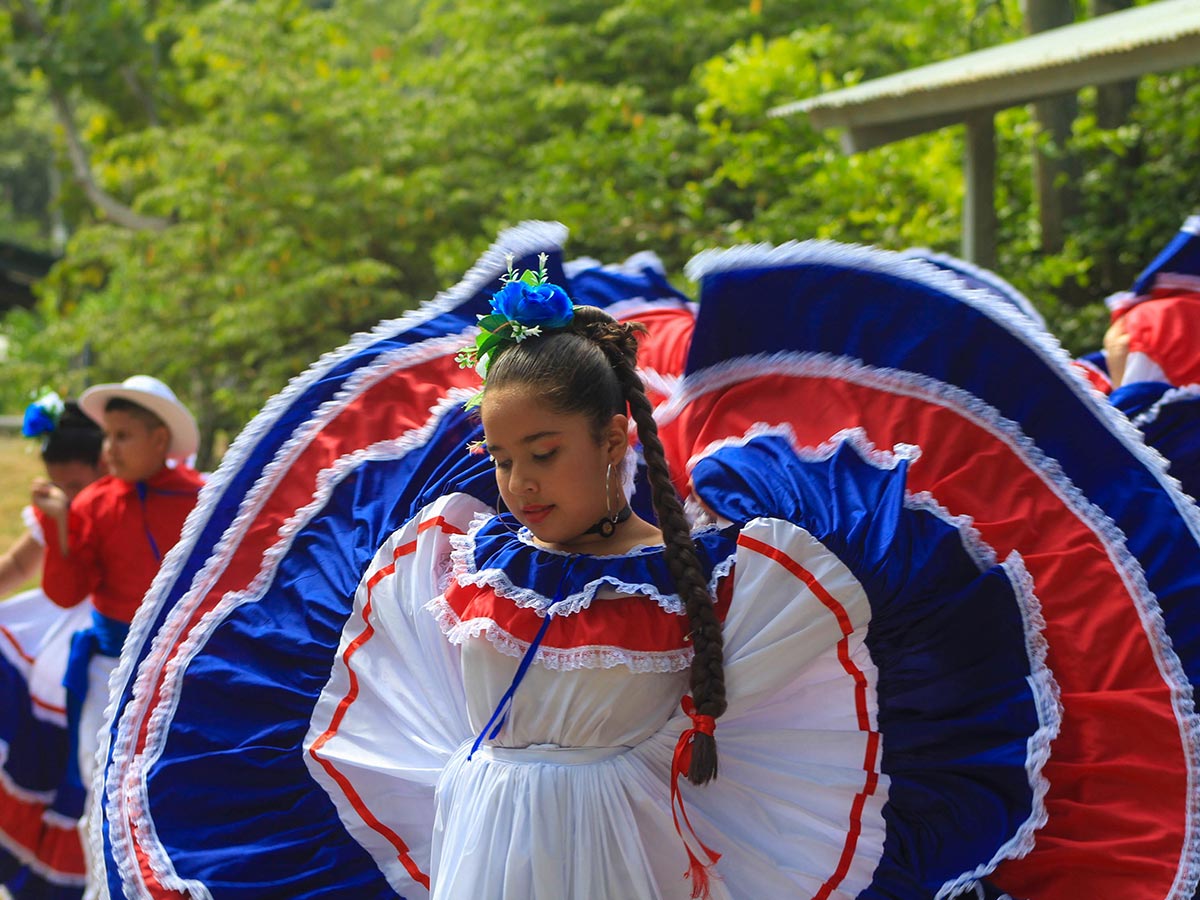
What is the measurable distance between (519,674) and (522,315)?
0.63 metres

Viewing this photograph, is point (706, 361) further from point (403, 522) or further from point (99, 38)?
point (99, 38)

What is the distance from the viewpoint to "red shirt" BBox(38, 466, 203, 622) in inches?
167

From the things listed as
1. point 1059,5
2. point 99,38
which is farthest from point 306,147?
point 1059,5

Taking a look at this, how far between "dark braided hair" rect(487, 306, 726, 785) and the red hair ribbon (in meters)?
0.01

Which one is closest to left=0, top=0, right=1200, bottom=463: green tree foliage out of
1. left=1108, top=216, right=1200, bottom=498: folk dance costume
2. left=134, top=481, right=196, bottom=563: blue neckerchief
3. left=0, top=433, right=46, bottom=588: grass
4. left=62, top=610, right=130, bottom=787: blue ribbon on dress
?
left=0, top=433, right=46, bottom=588: grass

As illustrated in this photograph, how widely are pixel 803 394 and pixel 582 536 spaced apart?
539 millimetres

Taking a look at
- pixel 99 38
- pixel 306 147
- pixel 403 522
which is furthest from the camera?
pixel 99 38

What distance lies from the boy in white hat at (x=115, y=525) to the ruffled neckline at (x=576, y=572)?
2.26 meters

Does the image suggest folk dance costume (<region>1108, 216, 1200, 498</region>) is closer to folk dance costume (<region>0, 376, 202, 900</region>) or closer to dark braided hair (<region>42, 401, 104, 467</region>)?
folk dance costume (<region>0, 376, 202, 900</region>)

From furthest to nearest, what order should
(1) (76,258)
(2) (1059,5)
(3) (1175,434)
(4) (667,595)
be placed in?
(1) (76,258) → (2) (1059,5) → (3) (1175,434) → (4) (667,595)

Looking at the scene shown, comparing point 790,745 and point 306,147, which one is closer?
point 790,745

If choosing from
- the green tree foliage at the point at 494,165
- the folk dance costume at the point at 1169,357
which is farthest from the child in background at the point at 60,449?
the green tree foliage at the point at 494,165

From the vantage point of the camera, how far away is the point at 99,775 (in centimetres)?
264

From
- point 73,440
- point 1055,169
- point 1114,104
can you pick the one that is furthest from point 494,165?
point 73,440
